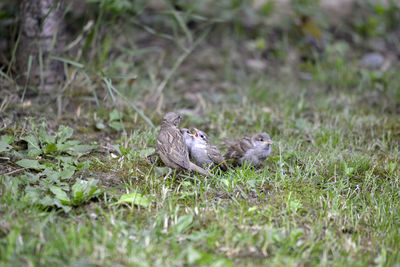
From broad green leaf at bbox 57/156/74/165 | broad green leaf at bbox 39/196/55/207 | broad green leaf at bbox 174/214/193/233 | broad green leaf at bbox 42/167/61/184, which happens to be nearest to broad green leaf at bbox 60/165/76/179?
broad green leaf at bbox 42/167/61/184

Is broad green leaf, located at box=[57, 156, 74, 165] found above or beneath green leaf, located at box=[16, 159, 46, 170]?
beneath

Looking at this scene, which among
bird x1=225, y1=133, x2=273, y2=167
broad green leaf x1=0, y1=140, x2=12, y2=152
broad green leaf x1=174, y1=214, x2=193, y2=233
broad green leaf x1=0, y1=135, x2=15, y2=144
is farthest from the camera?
bird x1=225, y1=133, x2=273, y2=167

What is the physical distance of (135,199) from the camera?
12.6 feet

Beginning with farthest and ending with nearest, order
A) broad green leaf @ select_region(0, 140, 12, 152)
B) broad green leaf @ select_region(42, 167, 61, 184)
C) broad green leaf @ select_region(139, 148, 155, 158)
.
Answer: broad green leaf @ select_region(139, 148, 155, 158)
broad green leaf @ select_region(0, 140, 12, 152)
broad green leaf @ select_region(42, 167, 61, 184)

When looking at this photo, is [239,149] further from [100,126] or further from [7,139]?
[7,139]

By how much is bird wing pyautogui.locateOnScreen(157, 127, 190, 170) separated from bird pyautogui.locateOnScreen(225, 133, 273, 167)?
0.69 meters

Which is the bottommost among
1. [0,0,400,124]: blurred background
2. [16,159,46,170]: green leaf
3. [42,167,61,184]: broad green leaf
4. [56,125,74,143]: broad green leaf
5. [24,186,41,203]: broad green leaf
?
[42,167,61,184]: broad green leaf

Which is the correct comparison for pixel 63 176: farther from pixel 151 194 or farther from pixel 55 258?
pixel 55 258

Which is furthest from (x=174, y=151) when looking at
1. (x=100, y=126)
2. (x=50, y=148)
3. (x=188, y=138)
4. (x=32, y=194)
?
(x=100, y=126)

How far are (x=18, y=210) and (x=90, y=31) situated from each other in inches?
147

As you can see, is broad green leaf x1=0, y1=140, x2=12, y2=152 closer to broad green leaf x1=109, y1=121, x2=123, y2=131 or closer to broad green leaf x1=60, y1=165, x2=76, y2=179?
broad green leaf x1=60, y1=165, x2=76, y2=179

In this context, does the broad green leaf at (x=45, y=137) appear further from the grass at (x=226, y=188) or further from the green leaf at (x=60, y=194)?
the green leaf at (x=60, y=194)

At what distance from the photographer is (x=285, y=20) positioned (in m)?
9.85

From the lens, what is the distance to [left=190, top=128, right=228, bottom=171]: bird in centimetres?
495
